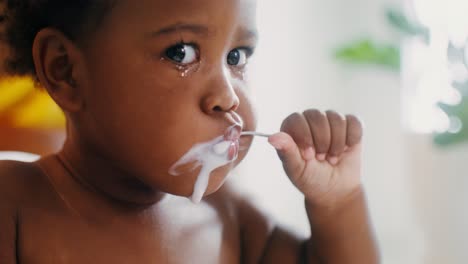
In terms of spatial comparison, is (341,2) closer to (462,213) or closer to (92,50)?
(462,213)

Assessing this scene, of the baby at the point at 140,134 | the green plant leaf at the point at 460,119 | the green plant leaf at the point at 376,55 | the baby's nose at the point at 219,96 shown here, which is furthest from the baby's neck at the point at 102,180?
the green plant leaf at the point at 376,55

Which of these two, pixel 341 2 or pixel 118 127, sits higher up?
pixel 341 2

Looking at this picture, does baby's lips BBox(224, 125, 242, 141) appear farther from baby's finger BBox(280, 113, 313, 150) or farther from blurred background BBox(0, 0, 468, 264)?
blurred background BBox(0, 0, 468, 264)

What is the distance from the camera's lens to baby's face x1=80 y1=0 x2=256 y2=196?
51cm

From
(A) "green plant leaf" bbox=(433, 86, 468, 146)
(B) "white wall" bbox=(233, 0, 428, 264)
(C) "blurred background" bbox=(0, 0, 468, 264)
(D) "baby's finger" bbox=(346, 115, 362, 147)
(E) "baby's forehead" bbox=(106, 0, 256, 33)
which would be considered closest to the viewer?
(E) "baby's forehead" bbox=(106, 0, 256, 33)

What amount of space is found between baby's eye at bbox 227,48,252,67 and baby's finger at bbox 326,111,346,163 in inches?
3.7

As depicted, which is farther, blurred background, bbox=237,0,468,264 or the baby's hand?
blurred background, bbox=237,0,468,264

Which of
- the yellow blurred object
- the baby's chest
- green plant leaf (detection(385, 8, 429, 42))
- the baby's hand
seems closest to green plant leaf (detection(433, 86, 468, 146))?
green plant leaf (detection(385, 8, 429, 42))

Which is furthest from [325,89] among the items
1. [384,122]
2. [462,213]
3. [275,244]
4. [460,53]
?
[275,244]

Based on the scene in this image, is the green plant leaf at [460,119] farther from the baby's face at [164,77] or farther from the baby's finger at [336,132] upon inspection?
the baby's face at [164,77]

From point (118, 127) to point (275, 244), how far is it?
0.23 meters

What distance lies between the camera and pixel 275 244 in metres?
0.68

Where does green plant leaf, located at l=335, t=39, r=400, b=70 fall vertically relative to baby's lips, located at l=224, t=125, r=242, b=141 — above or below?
above

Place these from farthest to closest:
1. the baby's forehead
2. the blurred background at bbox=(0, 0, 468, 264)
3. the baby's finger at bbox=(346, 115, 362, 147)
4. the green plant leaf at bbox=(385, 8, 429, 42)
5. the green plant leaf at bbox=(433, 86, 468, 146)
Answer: the blurred background at bbox=(0, 0, 468, 264)
the green plant leaf at bbox=(385, 8, 429, 42)
the green plant leaf at bbox=(433, 86, 468, 146)
the baby's finger at bbox=(346, 115, 362, 147)
the baby's forehead
